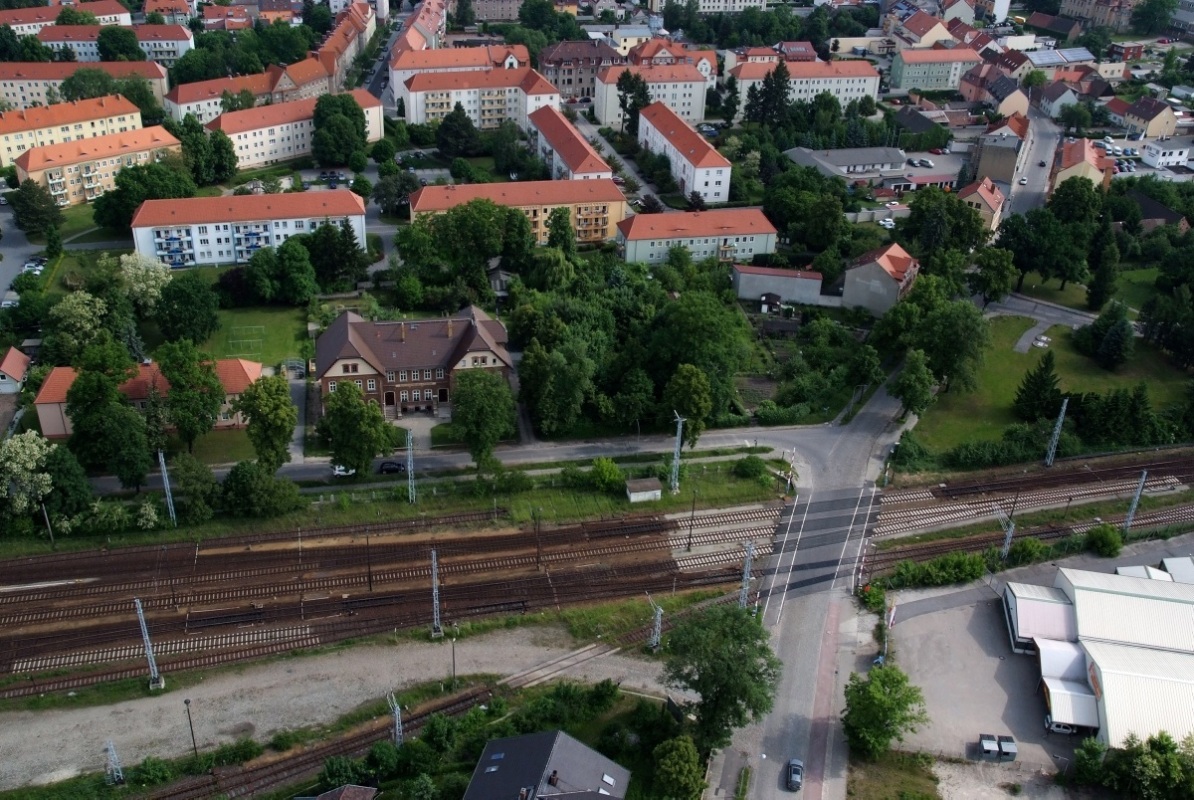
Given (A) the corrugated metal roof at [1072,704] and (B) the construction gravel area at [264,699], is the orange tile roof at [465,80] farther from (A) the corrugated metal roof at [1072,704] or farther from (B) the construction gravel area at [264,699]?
(A) the corrugated metal roof at [1072,704]

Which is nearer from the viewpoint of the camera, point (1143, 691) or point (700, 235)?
point (1143, 691)

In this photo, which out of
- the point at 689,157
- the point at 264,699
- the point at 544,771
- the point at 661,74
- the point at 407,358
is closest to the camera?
the point at 544,771

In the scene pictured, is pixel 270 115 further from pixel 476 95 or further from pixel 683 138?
pixel 683 138

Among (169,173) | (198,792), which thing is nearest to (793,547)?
(198,792)

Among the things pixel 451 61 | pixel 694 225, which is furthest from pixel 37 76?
pixel 694 225

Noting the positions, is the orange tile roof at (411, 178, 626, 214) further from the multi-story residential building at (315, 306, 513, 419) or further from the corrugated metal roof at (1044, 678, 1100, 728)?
the corrugated metal roof at (1044, 678, 1100, 728)
